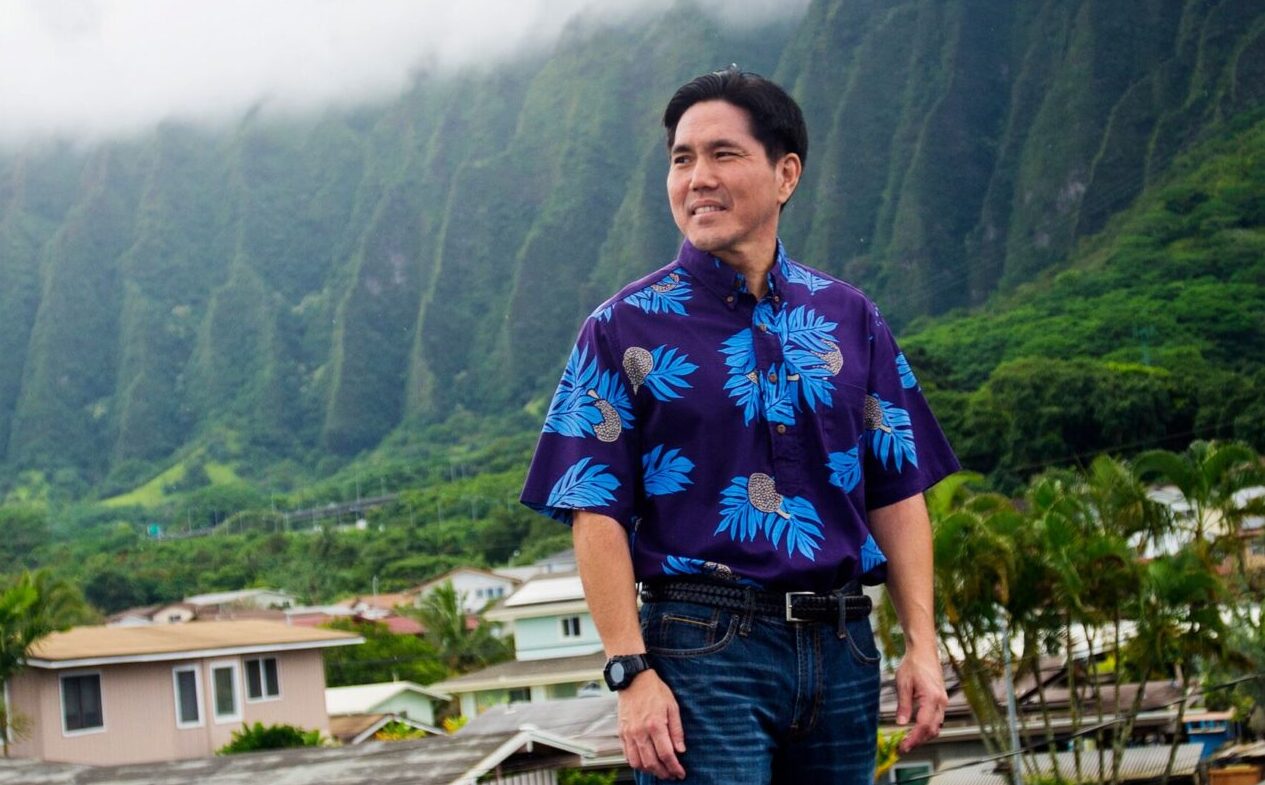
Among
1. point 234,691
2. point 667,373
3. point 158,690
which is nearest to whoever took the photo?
point 667,373

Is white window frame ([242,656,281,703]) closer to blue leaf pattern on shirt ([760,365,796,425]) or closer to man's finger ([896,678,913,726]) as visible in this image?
man's finger ([896,678,913,726])

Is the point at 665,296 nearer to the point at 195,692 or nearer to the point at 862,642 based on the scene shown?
the point at 862,642

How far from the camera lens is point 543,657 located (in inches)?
1919

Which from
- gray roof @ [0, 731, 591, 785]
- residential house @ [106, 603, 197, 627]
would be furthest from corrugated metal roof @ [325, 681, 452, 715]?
residential house @ [106, 603, 197, 627]

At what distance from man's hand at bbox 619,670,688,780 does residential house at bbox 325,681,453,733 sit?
40.8 meters

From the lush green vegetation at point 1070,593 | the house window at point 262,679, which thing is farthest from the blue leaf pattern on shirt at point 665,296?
the house window at point 262,679

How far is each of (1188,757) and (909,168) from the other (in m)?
141

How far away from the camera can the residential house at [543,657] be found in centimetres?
4372

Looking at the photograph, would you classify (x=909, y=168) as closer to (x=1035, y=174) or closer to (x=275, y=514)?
(x=1035, y=174)

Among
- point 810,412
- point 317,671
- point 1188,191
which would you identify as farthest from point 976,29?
point 810,412

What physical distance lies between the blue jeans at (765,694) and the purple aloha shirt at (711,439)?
9 cm

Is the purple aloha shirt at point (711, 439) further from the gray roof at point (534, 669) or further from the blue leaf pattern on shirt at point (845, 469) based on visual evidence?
the gray roof at point (534, 669)

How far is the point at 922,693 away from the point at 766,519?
470mm

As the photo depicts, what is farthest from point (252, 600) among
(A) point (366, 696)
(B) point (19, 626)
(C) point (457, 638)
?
(B) point (19, 626)
